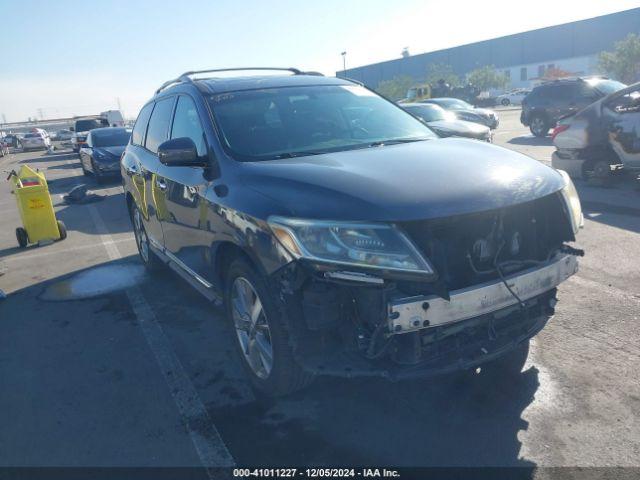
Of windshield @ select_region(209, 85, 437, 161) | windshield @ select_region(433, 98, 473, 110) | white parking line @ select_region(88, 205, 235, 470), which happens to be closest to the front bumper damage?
white parking line @ select_region(88, 205, 235, 470)

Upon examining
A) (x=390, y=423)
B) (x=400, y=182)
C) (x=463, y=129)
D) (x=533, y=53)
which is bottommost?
(x=390, y=423)

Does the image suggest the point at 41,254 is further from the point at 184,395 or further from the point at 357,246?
the point at 357,246

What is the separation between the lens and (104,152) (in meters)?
15.1

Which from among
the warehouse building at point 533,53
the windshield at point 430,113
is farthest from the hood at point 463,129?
the warehouse building at point 533,53

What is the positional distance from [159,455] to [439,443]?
1545mm

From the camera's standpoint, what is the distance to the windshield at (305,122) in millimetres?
3611

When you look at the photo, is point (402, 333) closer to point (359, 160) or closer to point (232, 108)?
point (359, 160)

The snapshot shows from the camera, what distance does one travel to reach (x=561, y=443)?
2756mm

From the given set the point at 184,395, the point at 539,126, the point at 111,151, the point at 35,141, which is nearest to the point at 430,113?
the point at 539,126

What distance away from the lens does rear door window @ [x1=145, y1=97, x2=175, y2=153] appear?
15.7ft

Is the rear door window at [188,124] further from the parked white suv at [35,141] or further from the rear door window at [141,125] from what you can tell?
the parked white suv at [35,141]

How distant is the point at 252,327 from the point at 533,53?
80.0 m

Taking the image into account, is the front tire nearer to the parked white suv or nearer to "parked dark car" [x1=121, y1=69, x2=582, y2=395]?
"parked dark car" [x1=121, y1=69, x2=582, y2=395]

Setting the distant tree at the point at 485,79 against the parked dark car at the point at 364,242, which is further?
the distant tree at the point at 485,79
